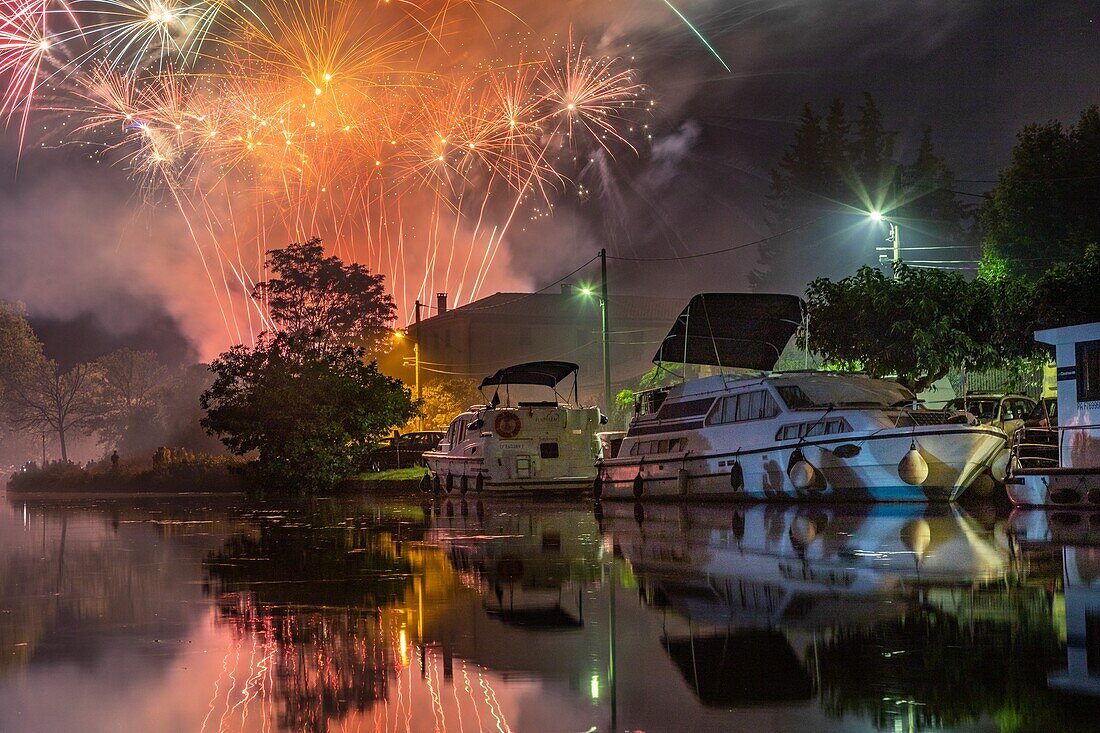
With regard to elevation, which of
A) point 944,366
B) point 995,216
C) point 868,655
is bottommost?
point 868,655

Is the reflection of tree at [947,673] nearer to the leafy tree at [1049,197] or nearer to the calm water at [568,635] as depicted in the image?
the calm water at [568,635]

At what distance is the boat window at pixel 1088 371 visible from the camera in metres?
19.9

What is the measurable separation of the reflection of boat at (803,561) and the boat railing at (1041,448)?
1.34 m

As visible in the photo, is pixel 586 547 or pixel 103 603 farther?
pixel 586 547

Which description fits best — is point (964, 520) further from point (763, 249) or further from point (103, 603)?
point (763, 249)

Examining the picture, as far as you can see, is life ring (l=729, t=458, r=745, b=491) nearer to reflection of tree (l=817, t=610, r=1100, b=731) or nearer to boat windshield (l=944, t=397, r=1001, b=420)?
boat windshield (l=944, t=397, r=1001, b=420)

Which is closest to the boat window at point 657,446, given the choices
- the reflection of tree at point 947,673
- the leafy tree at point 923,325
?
the leafy tree at point 923,325

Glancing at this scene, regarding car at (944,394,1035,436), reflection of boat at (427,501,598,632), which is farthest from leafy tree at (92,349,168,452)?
reflection of boat at (427,501,598,632)

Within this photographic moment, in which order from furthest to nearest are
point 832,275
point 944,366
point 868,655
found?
point 832,275, point 944,366, point 868,655

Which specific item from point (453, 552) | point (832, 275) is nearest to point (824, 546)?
point (453, 552)

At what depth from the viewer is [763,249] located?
3098 inches

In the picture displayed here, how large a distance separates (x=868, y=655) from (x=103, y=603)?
20.0 feet

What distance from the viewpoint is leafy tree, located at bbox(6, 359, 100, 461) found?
90.1 metres

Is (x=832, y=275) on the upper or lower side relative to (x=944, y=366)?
upper
